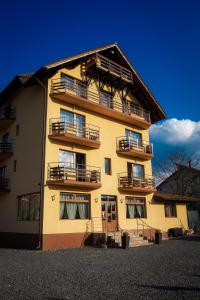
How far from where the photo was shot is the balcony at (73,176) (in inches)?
745

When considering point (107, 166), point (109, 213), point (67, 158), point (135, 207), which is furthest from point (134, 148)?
point (67, 158)

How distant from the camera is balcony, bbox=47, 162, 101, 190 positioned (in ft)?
62.1

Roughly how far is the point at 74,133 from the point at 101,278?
13.7 metres

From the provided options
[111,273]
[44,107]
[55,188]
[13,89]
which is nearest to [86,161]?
[55,188]

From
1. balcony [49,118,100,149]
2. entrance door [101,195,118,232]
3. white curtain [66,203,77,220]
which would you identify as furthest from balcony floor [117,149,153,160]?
white curtain [66,203,77,220]

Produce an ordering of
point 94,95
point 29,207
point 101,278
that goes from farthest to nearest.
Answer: point 94,95
point 29,207
point 101,278

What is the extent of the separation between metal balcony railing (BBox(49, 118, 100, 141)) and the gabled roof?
12.2 ft

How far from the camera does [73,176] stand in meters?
19.9

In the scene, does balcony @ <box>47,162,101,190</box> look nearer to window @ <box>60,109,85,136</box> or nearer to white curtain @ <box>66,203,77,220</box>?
white curtain @ <box>66,203,77,220</box>

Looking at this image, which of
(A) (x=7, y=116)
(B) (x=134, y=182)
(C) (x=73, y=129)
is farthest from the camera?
(A) (x=7, y=116)

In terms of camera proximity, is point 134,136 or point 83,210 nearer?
point 83,210

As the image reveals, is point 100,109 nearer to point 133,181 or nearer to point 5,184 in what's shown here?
point 133,181

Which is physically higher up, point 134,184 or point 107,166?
point 107,166

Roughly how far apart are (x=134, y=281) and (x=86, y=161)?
13.7 m
